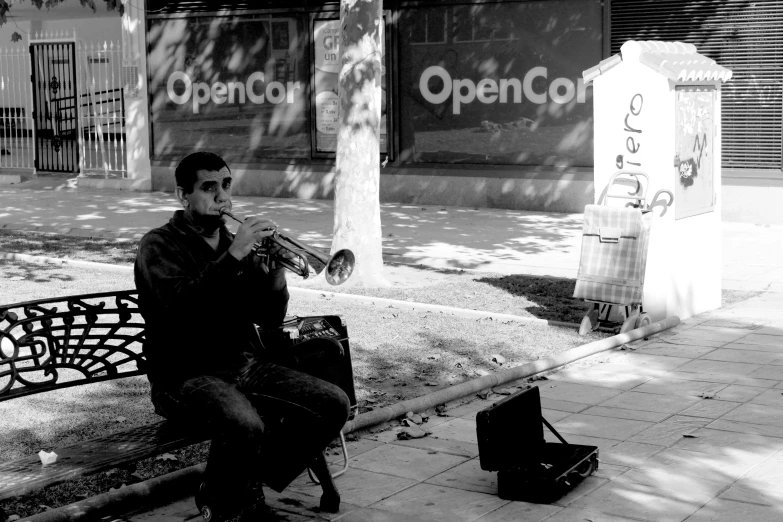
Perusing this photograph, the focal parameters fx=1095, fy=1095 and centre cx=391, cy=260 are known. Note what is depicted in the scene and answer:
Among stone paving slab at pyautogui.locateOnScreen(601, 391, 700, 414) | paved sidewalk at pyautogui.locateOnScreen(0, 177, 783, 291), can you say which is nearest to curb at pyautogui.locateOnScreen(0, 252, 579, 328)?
stone paving slab at pyautogui.locateOnScreen(601, 391, 700, 414)

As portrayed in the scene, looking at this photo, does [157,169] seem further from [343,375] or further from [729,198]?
[343,375]

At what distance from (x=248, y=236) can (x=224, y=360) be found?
0.61 metres

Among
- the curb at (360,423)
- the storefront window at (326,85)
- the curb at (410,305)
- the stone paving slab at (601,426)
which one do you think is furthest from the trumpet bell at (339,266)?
the storefront window at (326,85)

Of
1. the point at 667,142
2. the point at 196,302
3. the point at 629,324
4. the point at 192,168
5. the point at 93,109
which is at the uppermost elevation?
the point at 93,109

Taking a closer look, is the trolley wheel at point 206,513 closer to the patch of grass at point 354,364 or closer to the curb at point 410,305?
the patch of grass at point 354,364

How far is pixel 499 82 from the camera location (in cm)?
1606

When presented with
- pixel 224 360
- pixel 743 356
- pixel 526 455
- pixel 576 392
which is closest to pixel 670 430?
pixel 576 392

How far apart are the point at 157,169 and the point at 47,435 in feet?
44.7

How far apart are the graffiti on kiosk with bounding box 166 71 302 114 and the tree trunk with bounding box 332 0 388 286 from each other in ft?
25.5

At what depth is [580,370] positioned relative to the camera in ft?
24.0

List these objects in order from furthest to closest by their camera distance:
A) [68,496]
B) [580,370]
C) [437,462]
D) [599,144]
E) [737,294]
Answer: [737,294] < [599,144] < [580,370] < [437,462] < [68,496]

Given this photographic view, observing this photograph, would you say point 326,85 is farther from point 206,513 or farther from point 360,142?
point 206,513

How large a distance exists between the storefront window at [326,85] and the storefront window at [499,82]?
28.8 inches

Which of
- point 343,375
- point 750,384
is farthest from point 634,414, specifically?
point 343,375
